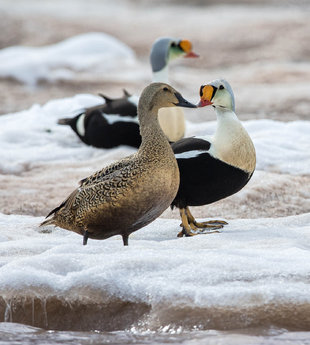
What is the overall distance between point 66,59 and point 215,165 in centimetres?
737

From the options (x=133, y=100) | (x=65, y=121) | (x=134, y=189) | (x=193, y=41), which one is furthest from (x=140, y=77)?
(x=134, y=189)

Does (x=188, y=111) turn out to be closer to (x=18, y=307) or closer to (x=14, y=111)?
(x=14, y=111)

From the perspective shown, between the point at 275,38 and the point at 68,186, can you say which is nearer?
the point at 68,186

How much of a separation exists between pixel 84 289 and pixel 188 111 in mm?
5841

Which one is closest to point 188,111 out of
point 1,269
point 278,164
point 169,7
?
point 278,164

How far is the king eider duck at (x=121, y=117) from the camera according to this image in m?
7.07

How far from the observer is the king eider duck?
278 inches

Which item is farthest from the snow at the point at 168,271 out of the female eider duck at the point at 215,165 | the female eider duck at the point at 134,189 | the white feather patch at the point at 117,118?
the white feather patch at the point at 117,118

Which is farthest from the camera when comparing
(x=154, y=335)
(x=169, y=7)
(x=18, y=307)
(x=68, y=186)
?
(x=169, y=7)

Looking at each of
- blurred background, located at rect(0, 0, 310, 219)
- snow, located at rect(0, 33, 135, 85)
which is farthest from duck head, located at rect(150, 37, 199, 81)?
snow, located at rect(0, 33, 135, 85)

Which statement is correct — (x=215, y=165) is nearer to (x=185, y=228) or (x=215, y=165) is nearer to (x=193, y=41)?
(x=185, y=228)

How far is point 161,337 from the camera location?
3410mm

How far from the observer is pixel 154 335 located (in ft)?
11.3

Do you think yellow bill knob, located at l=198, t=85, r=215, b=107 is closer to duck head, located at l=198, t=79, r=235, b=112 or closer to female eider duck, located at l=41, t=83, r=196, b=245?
duck head, located at l=198, t=79, r=235, b=112
